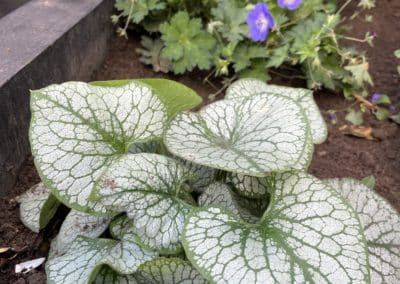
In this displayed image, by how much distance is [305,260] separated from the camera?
1.14 meters

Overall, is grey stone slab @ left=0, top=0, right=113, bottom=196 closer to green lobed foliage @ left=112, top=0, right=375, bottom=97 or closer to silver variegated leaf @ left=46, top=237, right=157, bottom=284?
green lobed foliage @ left=112, top=0, right=375, bottom=97

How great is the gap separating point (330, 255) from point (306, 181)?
0.21 meters

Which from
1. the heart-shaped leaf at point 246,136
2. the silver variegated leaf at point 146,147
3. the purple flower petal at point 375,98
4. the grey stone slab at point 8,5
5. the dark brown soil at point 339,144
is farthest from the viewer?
the grey stone slab at point 8,5

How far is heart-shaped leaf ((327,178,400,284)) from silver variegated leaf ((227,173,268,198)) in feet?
0.65

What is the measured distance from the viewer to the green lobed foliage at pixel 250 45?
2.42m

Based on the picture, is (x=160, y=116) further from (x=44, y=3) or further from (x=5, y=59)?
(x=44, y=3)

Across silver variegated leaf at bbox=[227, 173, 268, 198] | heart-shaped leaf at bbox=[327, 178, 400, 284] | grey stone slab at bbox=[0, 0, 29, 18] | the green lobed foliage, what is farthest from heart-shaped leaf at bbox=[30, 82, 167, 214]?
grey stone slab at bbox=[0, 0, 29, 18]

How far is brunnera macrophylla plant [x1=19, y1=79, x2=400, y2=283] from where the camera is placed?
116 cm

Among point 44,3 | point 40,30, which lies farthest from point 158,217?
point 44,3

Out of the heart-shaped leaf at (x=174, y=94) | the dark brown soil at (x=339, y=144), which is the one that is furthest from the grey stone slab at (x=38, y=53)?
the heart-shaped leaf at (x=174, y=94)

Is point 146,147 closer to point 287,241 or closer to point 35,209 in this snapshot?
point 35,209

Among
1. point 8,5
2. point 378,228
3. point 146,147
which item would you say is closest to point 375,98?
point 378,228

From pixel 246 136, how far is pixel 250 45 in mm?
1244

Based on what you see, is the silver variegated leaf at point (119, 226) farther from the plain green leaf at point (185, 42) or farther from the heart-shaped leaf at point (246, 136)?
the plain green leaf at point (185, 42)
